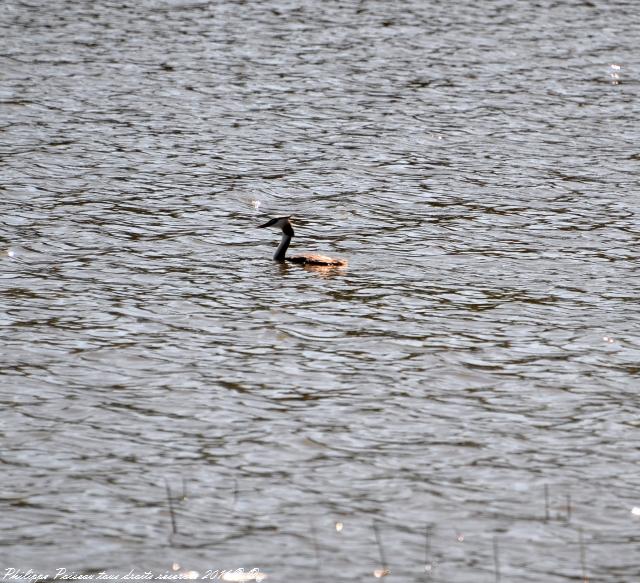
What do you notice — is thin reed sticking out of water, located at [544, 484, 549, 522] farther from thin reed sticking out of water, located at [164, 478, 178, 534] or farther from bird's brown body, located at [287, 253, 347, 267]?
bird's brown body, located at [287, 253, 347, 267]

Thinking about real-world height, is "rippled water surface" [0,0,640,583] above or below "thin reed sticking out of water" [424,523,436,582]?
below

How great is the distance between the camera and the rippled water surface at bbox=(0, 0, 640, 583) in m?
11.8

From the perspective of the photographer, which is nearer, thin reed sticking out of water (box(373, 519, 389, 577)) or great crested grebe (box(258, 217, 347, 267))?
thin reed sticking out of water (box(373, 519, 389, 577))

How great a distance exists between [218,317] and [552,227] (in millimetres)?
7389

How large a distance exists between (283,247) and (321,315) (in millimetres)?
2716

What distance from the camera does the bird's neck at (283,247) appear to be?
20.3 m

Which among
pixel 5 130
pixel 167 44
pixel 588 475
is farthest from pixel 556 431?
pixel 167 44

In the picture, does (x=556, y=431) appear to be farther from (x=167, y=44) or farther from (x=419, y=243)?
(x=167, y=44)

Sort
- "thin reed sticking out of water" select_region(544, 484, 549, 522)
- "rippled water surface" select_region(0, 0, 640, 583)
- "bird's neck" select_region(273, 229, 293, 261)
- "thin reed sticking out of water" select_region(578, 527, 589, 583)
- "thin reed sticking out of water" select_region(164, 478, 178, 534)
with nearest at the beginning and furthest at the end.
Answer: "thin reed sticking out of water" select_region(578, 527, 589, 583) < "thin reed sticking out of water" select_region(164, 478, 178, 534) < "rippled water surface" select_region(0, 0, 640, 583) < "thin reed sticking out of water" select_region(544, 484, 549, 522) < "bird's neck" select_region(273, 229, 293, 261)

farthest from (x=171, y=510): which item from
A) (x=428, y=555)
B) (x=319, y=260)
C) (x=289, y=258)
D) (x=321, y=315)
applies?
(x=289, y=258)

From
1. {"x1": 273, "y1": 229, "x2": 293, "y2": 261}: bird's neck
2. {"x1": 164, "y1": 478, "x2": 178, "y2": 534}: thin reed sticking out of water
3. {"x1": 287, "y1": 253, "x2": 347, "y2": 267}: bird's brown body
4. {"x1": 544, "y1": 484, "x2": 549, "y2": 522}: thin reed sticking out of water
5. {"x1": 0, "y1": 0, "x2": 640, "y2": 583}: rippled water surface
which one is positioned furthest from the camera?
{"x1": 273, "y1": 229, "x2": 293, "y2": 261}: bird's neck

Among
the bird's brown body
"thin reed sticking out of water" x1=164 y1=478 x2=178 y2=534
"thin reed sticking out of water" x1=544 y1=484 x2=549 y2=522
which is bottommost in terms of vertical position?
the bird's brown body

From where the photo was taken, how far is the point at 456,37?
3866cm

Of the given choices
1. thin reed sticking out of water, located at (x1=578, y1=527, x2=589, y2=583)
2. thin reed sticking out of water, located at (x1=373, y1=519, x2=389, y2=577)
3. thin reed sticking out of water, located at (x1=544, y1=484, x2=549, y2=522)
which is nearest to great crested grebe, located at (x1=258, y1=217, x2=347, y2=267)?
thin reed sticking out of water, located at (x1=544, y1=484, x2=549, y2=522)
